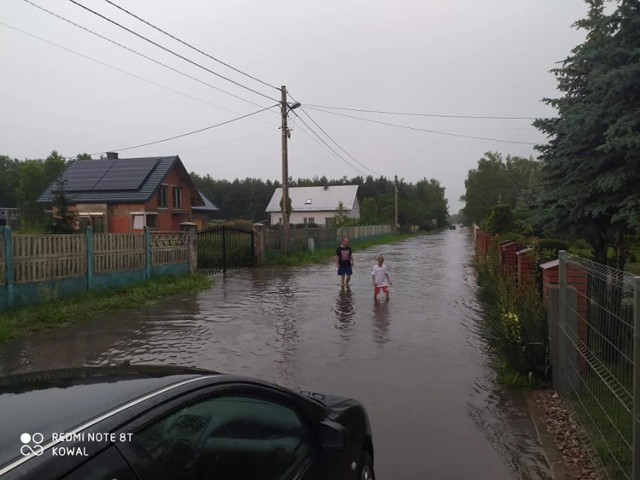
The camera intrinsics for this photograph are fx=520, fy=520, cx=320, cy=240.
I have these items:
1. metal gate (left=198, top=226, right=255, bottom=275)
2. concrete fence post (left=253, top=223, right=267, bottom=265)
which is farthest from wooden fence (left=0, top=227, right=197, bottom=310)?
concrete fence post (left=253, top=223, right=267, bottom=265)

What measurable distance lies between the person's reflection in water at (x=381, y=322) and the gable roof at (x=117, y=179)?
2484cm

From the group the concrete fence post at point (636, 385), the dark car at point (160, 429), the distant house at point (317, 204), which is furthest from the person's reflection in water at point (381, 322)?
the distant house at point (317, 204)

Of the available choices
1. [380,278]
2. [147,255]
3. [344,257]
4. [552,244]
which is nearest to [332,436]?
[380,278]

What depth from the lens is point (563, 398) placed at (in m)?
5.31

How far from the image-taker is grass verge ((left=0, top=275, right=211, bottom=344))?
9.01 m

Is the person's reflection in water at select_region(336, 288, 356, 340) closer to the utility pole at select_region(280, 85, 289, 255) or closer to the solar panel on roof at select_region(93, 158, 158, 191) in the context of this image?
the utility pole at select_region(280, 85, 289, 255)

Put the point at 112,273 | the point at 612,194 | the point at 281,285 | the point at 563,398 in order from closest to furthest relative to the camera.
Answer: the point at 563,398, the point at 612,194, the point at 112,273, the point at 281,285

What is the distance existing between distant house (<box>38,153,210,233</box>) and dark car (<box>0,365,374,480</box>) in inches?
1264

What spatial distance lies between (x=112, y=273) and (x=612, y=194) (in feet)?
34.7

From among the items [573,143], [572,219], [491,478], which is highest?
[573,143]

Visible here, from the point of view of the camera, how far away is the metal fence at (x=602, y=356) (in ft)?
11.4

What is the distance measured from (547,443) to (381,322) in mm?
5291

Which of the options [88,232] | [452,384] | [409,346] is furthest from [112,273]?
[452,384]

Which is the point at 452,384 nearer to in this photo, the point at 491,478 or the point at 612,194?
the point at 491,478
